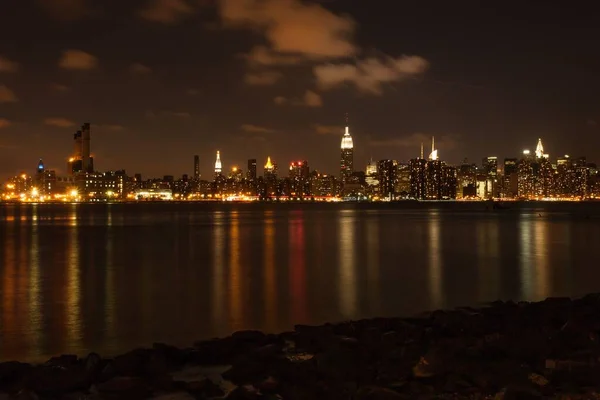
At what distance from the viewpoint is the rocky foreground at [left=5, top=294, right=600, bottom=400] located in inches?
323

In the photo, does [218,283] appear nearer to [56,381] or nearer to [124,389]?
[56,381]

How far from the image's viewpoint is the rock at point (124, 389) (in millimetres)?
8266

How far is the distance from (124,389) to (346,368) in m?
3.16

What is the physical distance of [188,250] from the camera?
107 feet

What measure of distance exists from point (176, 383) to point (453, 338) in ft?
16.6

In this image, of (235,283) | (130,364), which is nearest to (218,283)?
(235,283)

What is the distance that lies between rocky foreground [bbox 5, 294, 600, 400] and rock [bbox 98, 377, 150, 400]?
0.01 meters

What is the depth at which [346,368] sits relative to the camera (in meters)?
9.00

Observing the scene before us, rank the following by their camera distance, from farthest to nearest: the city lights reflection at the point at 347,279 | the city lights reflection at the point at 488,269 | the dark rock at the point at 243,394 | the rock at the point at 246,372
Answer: the city lights reflection at the point at 488,269 → the city lights reflection at the point at 347,279 → the rock at the point at 246,372 → the dark rock at the point at 243,394

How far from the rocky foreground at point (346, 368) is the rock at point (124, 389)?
1 centimetres

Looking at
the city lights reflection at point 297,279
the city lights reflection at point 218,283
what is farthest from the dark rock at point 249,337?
the city lights reflection at point 297,279

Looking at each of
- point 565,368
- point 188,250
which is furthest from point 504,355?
point 188,250

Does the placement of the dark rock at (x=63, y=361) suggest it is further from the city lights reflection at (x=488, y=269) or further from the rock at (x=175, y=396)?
the city lights reflection at (x=488, y=269)

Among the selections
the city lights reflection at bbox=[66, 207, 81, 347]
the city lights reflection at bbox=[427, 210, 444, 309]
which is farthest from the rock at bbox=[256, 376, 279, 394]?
the city lights reflection at bbox=[427, 210, 444, 309]
